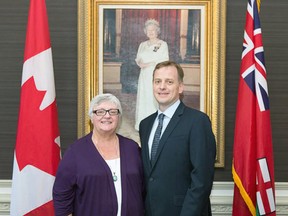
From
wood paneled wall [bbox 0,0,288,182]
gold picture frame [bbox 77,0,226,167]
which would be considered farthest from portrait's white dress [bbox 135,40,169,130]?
wood paneled wall [bbox 0,0,288,182]

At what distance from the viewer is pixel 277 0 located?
307 centimetres

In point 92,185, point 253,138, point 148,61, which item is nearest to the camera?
point 92,185

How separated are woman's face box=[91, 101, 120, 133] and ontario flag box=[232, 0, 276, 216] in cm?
96

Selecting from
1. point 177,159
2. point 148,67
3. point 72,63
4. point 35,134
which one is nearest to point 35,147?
point 35,134

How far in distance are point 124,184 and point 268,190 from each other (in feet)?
3.33

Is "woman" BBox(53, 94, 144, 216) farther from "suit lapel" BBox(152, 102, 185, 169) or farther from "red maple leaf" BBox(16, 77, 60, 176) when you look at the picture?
"red maple leaf" BBox(16, 77, 60, 176)

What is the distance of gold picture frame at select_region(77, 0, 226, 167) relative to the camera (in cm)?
302

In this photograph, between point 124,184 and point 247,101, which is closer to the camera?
point 124,184

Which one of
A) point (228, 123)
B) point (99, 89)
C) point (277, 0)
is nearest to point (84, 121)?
point (99, 89)

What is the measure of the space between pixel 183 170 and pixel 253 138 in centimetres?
82

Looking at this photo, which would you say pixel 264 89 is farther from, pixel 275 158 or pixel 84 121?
pixel 84 121

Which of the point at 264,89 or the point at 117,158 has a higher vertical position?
the point at 264,89

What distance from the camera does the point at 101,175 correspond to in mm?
1978

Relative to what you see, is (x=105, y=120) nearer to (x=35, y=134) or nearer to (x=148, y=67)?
(x=35, y=134)
